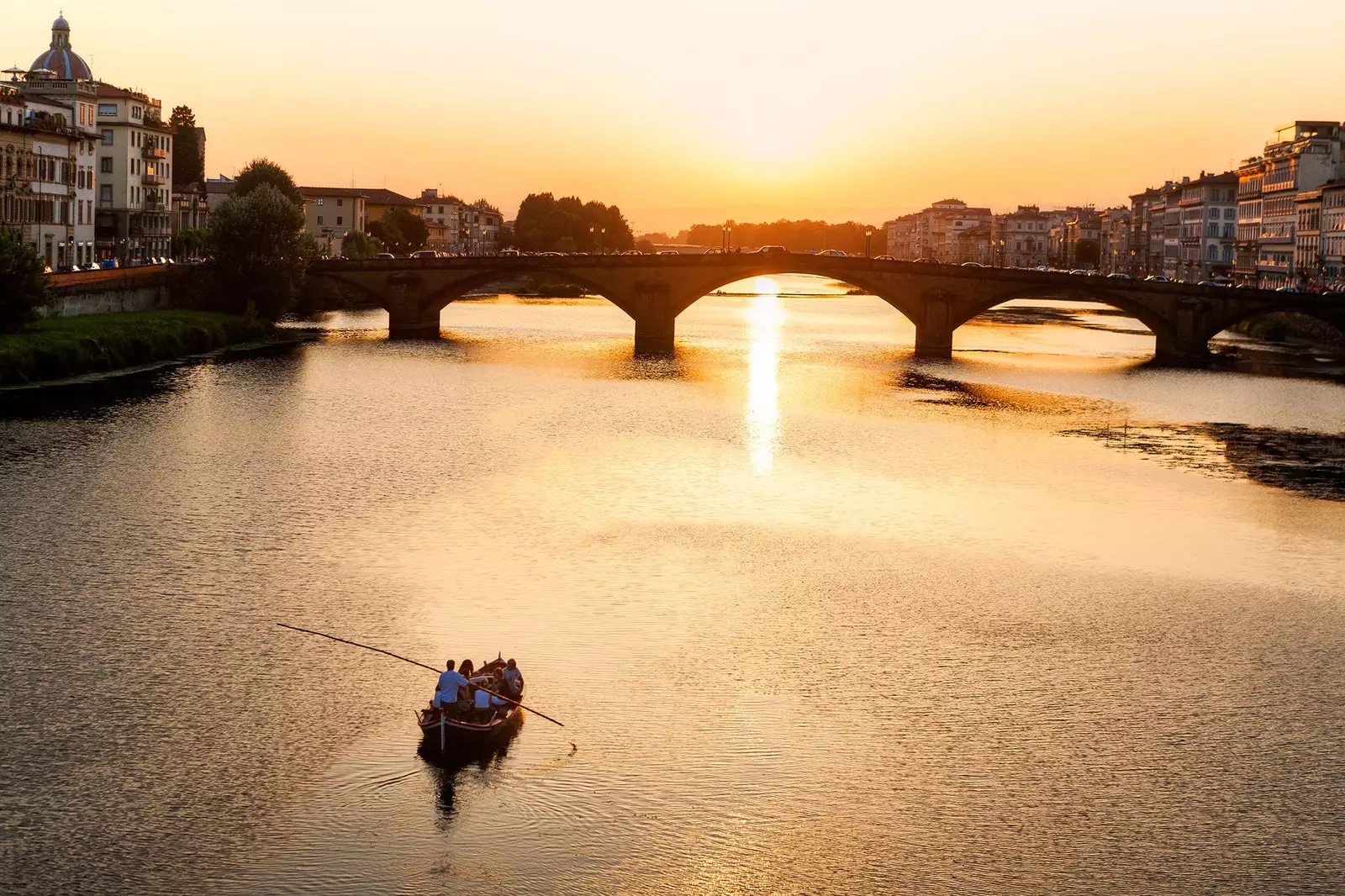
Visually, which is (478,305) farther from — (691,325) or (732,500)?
(732,500)

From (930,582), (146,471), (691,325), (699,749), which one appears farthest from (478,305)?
(699,749)

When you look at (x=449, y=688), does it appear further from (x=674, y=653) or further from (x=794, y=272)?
(x=794, y=272)

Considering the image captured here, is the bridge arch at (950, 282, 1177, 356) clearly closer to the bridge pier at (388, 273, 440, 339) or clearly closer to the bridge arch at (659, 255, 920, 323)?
the bridge arch at (659, 255, 920, 323)

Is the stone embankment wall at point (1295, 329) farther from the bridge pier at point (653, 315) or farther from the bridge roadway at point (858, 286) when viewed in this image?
the bridge pier at point (653, 315)

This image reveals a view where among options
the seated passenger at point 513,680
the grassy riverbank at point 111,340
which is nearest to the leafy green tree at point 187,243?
the grassy riverbank at point 111,340

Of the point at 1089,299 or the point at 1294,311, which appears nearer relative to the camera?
the point at 1294,311

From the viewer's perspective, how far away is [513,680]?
2544 cm

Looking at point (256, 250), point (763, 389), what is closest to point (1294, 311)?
point (763, 389)

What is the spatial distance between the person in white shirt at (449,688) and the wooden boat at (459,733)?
0.13m

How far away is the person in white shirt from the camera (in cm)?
2438

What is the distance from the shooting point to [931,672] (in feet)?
95.3

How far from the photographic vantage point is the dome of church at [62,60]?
114725mm

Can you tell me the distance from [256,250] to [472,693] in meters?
71.7

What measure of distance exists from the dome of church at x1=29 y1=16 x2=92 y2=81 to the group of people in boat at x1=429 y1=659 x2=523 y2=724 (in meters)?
99.8
